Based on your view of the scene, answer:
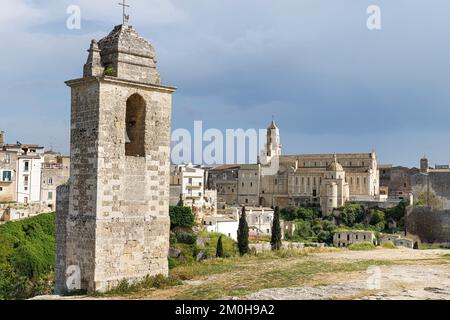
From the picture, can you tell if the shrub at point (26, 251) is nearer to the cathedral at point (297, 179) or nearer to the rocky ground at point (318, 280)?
the rocky ground at point (318, 280)

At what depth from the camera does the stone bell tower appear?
41.7 ft

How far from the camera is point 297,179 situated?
92.7 m

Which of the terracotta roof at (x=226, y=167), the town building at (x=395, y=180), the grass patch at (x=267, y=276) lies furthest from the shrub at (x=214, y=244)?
the town building at (x=395, y=180)

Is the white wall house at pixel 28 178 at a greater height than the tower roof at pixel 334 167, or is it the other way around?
the tower roof at pixel 334 167

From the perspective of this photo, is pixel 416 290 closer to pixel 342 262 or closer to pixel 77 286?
pixel 342 262

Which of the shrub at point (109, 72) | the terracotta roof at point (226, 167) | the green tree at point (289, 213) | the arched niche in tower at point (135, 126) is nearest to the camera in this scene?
the shrub at point (109, 72)

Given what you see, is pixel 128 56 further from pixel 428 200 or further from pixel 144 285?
pixel 428 200

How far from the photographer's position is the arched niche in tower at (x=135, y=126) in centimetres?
1369

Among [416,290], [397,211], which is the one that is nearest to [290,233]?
[397,211]

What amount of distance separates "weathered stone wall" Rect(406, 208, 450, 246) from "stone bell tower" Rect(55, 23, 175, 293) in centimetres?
4407

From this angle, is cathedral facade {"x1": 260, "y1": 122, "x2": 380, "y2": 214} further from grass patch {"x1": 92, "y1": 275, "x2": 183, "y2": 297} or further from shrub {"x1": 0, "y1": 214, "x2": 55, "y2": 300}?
grass patch {"x1": 92, "y1": 275, "x2": 183, "y2": 297}

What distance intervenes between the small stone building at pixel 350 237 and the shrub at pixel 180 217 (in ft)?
52.0
